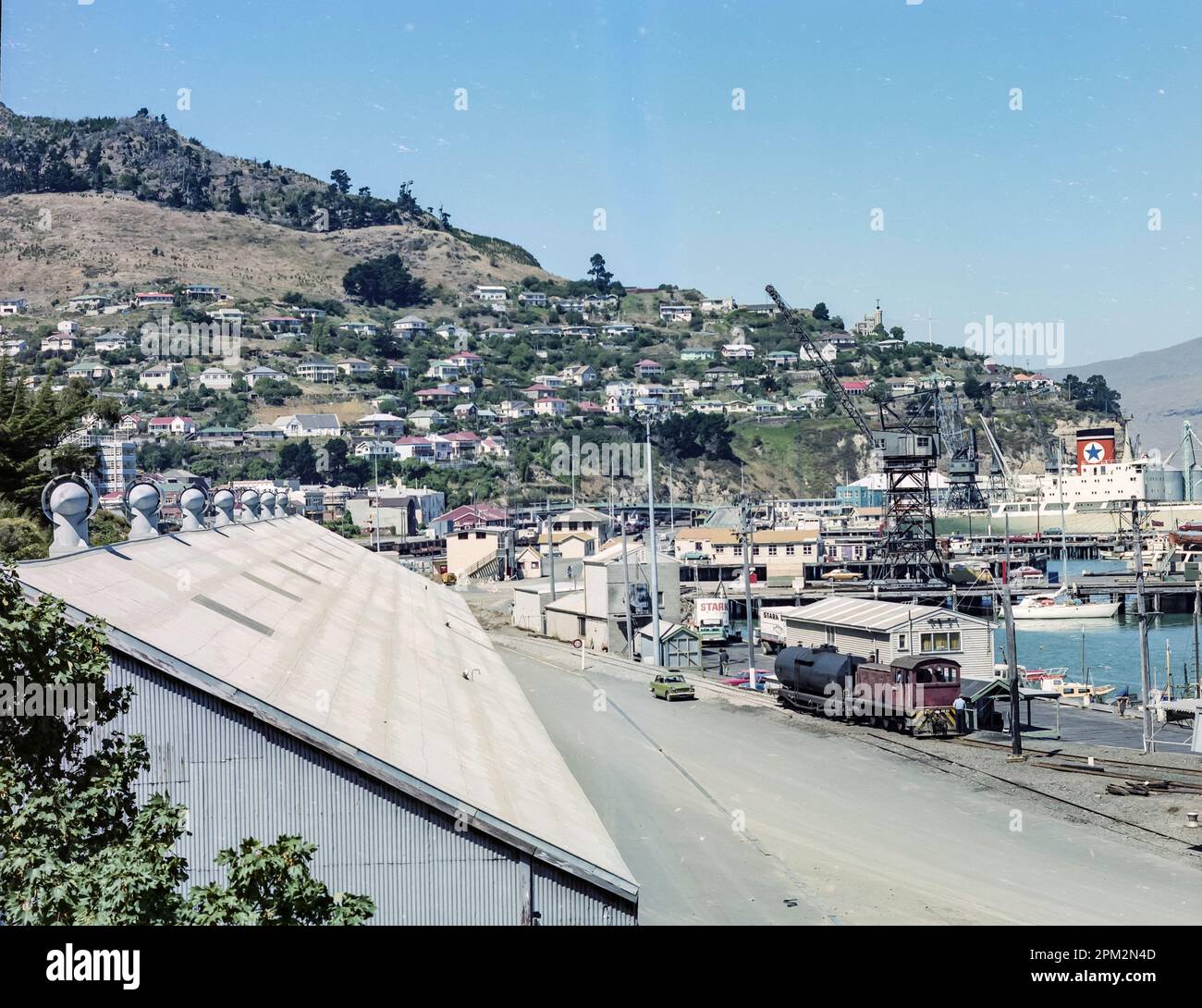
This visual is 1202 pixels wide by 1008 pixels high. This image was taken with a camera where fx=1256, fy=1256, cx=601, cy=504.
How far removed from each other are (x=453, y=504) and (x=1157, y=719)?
5188 inches

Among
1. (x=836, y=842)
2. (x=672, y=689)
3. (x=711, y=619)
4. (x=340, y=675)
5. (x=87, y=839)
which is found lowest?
(x=711, y=619)

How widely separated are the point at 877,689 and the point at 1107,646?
45170 millimetres

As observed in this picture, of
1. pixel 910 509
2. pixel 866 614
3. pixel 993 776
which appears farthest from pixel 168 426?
pixel 993 776

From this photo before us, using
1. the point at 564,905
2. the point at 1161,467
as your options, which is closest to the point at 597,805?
the point at 564,905

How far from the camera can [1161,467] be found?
655 ft

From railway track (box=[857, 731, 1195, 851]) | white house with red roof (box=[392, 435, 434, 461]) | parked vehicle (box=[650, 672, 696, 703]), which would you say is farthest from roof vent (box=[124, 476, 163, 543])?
white house with red roof (box=[392, 435, 434, 461])

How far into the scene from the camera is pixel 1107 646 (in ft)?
251

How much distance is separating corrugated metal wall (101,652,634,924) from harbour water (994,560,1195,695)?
141 ft

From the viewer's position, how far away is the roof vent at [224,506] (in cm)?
3512

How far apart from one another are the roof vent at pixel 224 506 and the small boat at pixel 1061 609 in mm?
66866

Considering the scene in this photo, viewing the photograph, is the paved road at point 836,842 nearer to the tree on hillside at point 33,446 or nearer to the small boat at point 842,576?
the tree on hillside at point 33,446

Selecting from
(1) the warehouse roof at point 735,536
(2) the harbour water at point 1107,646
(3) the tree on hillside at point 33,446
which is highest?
(3) the tree on hillside at point 33,446

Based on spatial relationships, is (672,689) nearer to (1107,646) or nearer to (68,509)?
(68,509)

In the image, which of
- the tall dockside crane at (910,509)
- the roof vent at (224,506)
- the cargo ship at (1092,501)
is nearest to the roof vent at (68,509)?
the roof vent at (224,506)
